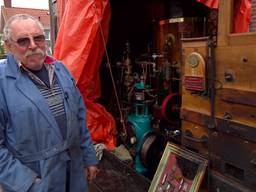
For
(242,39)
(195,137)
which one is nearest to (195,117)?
(195,137)

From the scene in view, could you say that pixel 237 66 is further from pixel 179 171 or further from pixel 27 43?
pixel 27 43

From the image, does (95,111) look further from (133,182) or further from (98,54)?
(133,182)

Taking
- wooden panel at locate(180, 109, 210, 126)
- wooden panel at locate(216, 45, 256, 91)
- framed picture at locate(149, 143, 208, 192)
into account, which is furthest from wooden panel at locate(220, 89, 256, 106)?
framed picture at locate(149, 143, 208, 192)

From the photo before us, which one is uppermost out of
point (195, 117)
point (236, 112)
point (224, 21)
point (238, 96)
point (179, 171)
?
point (224, 21)

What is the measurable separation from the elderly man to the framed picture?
0.97 metres

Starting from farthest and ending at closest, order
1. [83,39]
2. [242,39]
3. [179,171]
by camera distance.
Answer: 1. [83,39]
2. [179,171]
3. [242,39]

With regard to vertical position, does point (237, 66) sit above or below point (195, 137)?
above

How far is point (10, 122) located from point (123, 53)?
2.68 metres

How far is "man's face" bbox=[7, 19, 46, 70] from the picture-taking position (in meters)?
1.91

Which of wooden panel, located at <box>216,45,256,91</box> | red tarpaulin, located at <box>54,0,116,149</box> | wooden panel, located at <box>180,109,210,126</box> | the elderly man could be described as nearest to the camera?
the elderly man

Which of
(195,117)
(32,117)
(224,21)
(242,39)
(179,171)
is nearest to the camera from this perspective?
(32,117)

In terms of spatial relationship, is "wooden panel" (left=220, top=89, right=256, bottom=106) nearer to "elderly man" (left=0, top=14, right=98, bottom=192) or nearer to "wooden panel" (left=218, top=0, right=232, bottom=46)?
"wooden panel" (left=218, top=0, right=232, bottom=46)

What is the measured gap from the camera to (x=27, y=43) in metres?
1.93

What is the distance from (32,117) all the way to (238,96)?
1.30 metres
